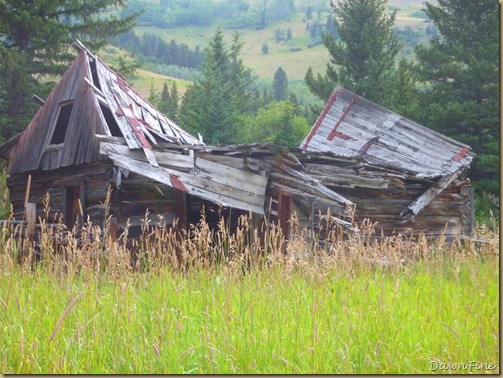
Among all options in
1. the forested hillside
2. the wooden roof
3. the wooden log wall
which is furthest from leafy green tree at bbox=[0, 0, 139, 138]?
the wooden roof

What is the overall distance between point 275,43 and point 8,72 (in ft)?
601

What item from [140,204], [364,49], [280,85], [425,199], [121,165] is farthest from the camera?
[280,85]

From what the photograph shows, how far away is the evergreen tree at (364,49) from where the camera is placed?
29.4 metres

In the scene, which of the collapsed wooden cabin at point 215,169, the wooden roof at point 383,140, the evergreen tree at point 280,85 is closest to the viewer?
the collapsed wooden cabin at point 215,169

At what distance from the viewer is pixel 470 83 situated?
72.6 feet

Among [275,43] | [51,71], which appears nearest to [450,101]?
[51,71]

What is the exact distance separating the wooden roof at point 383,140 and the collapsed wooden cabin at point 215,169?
4cm

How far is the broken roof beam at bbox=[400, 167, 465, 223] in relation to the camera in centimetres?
1493

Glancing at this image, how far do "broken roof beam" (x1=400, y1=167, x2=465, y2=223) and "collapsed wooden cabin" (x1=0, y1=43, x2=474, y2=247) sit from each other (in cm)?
3

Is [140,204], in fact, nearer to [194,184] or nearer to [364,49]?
[194,184]

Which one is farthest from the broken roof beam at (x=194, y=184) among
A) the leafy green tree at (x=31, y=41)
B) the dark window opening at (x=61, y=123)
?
the leafy green tree at (x=31, y=41)

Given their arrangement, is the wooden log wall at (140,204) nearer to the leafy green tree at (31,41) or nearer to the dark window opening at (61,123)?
the dark window opening at (61,123)

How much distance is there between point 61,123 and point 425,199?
36.2 feet

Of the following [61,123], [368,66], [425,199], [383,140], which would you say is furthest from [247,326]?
[368,66]
